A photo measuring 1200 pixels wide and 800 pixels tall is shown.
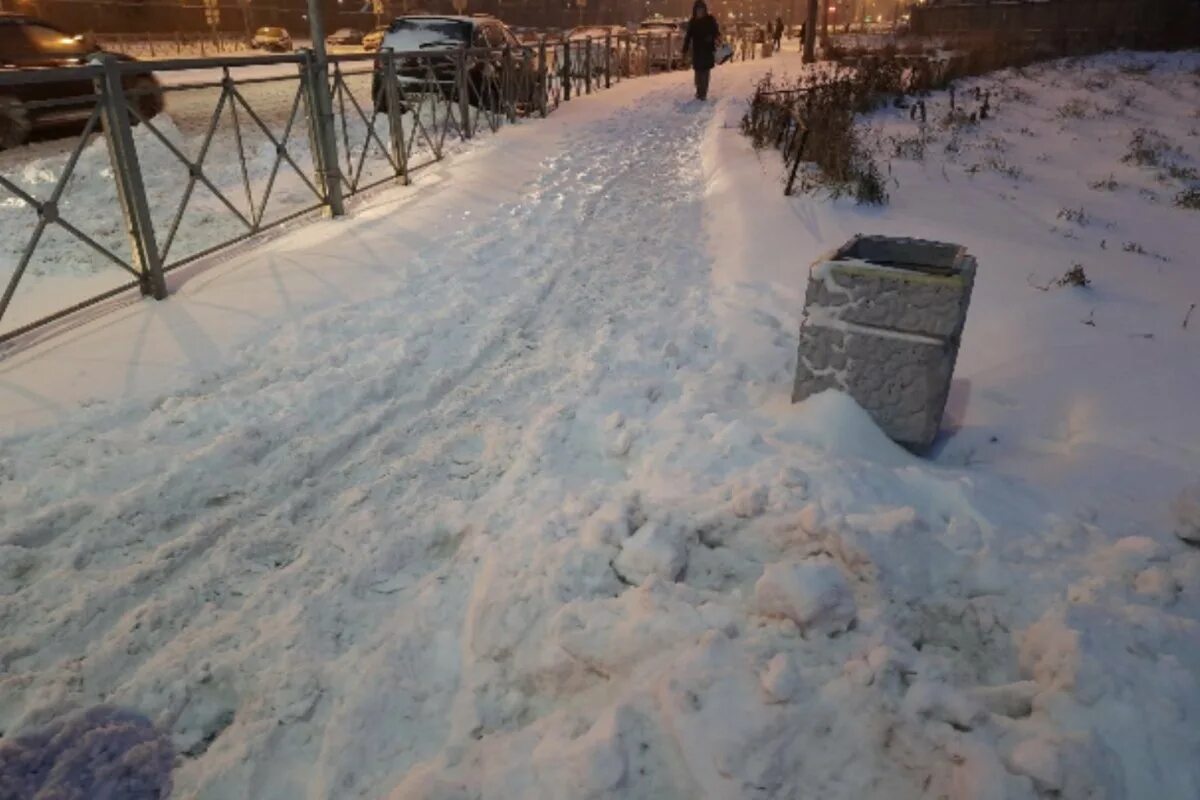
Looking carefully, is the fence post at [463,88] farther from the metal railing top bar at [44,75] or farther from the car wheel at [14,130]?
the metal railing top bar at [44,75]

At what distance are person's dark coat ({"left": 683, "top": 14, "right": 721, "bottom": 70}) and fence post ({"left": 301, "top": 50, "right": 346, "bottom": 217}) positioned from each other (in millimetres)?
10608

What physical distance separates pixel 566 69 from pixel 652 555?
53.5 feet

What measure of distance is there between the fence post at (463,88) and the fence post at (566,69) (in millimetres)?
5669

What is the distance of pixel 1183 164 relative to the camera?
415 inches

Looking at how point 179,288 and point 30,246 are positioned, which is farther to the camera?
point 179,288

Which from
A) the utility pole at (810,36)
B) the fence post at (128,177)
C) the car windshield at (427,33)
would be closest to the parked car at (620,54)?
the utility pole at (810,36)

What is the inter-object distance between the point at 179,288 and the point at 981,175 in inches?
316

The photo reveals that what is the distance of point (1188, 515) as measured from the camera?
2.74 m

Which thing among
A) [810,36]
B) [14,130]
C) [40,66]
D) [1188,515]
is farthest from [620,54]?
[1188,515]

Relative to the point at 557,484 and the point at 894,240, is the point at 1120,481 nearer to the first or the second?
the point at 894,240

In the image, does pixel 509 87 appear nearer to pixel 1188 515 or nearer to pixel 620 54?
pixel 620 54

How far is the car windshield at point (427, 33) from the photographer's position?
12.6 meters

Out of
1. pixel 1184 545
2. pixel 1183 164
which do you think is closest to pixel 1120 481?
pixel 1184 545

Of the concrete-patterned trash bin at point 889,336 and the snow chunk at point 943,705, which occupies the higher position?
the concrete-patterned trash bin at point 889,336
